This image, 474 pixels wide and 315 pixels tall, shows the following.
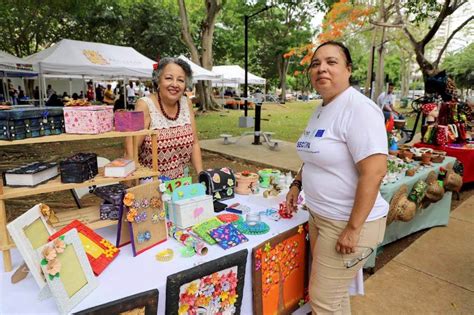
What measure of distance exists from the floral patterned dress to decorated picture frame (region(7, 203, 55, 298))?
849 millimetres

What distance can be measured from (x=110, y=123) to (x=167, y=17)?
71.3ft

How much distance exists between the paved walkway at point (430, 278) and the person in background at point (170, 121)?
5.46 feet

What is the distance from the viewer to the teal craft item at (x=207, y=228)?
5.57ft

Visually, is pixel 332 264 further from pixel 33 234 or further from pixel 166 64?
pixel 166 64

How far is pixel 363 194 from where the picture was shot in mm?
1378

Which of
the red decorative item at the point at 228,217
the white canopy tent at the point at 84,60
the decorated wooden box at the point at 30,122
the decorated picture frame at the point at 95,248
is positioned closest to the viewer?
the decorated wooden box at the point at 30,122

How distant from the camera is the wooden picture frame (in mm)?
1164

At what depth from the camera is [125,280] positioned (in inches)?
53.9

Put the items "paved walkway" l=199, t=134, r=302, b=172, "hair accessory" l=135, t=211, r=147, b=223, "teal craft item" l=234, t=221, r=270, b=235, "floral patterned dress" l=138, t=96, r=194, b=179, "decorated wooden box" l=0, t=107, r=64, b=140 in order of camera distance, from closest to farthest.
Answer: "decorated wooden box" l=0, t=107, r=64, b=140 → "hair accessory" l=135, t=211, r=147, b=223 → "teal craft item" l=234, t=221, r=270, b=235 → "floral patterned dress" l=138, t=96, r=194, b=179 → "paved walkway" l=199, t=134, r=302, b=172

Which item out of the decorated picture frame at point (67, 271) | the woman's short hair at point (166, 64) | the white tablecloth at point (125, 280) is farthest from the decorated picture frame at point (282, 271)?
the woman's short hair at point (166, 64)

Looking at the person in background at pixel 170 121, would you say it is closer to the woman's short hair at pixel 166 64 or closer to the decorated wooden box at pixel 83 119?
the woman's short hair at pixel 166 64

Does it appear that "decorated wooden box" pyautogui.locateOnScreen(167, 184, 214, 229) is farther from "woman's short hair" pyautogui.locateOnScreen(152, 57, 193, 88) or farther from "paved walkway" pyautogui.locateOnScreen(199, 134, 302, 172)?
Answer: "paved walkway" pyautogui.locateOnScreen(199, 134, 302, 172)

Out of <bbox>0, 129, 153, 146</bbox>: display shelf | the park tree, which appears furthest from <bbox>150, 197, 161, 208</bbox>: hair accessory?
the park tree

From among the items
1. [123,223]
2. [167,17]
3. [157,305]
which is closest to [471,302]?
[157,305]
